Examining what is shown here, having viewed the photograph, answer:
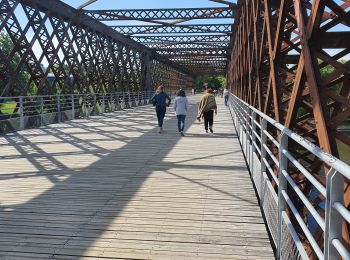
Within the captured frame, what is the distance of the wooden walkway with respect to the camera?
404 centimetres

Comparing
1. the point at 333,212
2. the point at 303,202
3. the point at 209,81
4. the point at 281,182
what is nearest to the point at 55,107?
the point at 281,182

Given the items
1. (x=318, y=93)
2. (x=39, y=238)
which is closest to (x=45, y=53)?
(x=39, y=238)

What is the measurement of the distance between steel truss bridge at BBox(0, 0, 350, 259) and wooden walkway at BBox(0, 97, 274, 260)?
0.29 m

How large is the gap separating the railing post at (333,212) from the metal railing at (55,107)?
12188mm

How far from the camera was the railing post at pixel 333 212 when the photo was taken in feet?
6.80

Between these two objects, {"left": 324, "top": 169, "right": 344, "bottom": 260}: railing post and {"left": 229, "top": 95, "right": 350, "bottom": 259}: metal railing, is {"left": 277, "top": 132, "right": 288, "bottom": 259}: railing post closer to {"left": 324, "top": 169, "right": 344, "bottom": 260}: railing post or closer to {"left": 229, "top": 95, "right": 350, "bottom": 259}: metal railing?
{"left": 229, "top": 95, "right": 350, "bottom": 259}: metal railing

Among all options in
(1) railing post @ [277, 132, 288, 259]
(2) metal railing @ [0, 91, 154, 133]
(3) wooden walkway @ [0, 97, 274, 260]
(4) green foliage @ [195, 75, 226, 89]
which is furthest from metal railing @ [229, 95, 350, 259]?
(4) green foliage @ [195, 75, 226, 89]

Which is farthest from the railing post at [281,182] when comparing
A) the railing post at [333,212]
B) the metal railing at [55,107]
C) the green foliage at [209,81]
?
the green foliage at [209,81]

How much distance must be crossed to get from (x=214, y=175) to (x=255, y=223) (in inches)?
97.4

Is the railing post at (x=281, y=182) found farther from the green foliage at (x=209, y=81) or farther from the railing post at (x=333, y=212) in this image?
the green foliage at (x=209, y=81)

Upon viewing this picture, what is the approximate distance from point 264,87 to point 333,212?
12.7 m

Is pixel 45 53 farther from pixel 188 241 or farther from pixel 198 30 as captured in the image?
pixel 188 241

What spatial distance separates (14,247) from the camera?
4.02 m

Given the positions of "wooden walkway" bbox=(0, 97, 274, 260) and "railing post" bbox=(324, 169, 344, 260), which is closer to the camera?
"railing post" bbox=(324, 169, 344, 260)
